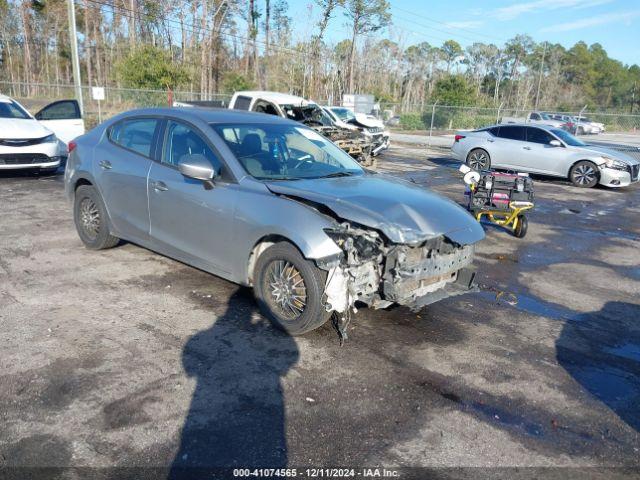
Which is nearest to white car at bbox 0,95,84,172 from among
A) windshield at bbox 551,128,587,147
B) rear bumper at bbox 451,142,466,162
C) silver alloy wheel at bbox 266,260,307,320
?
silver alloy wheel at bbox 266,260,307,320

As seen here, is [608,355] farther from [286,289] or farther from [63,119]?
[63,119]

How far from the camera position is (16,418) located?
3.11 m

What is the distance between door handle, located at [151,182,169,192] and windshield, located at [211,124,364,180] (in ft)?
2.52

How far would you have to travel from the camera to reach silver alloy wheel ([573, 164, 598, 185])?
1420 centimetres

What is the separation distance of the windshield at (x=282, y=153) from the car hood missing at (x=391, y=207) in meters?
0.25

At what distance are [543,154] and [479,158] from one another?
6.00 ft

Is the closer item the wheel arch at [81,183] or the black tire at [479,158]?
the wheel arch at [81,183]

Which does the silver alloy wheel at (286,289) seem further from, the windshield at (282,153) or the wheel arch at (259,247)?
the windshield at (282,153)

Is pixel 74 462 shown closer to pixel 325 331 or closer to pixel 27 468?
pixel 27 468

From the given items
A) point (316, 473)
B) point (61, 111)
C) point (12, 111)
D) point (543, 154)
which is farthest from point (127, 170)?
point (543, 154)

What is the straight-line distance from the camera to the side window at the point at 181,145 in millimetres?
4902

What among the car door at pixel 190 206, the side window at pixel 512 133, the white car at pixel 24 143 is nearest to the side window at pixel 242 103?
the white car at pixel 24 143

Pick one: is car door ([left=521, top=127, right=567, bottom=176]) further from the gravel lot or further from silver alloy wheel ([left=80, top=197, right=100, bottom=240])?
silver alloy wheel ([left=80, top=197, right=100, bottom=240])

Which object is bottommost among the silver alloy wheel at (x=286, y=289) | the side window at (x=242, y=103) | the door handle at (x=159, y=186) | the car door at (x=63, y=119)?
the silver alloy wheel at (x=286, y=289)
